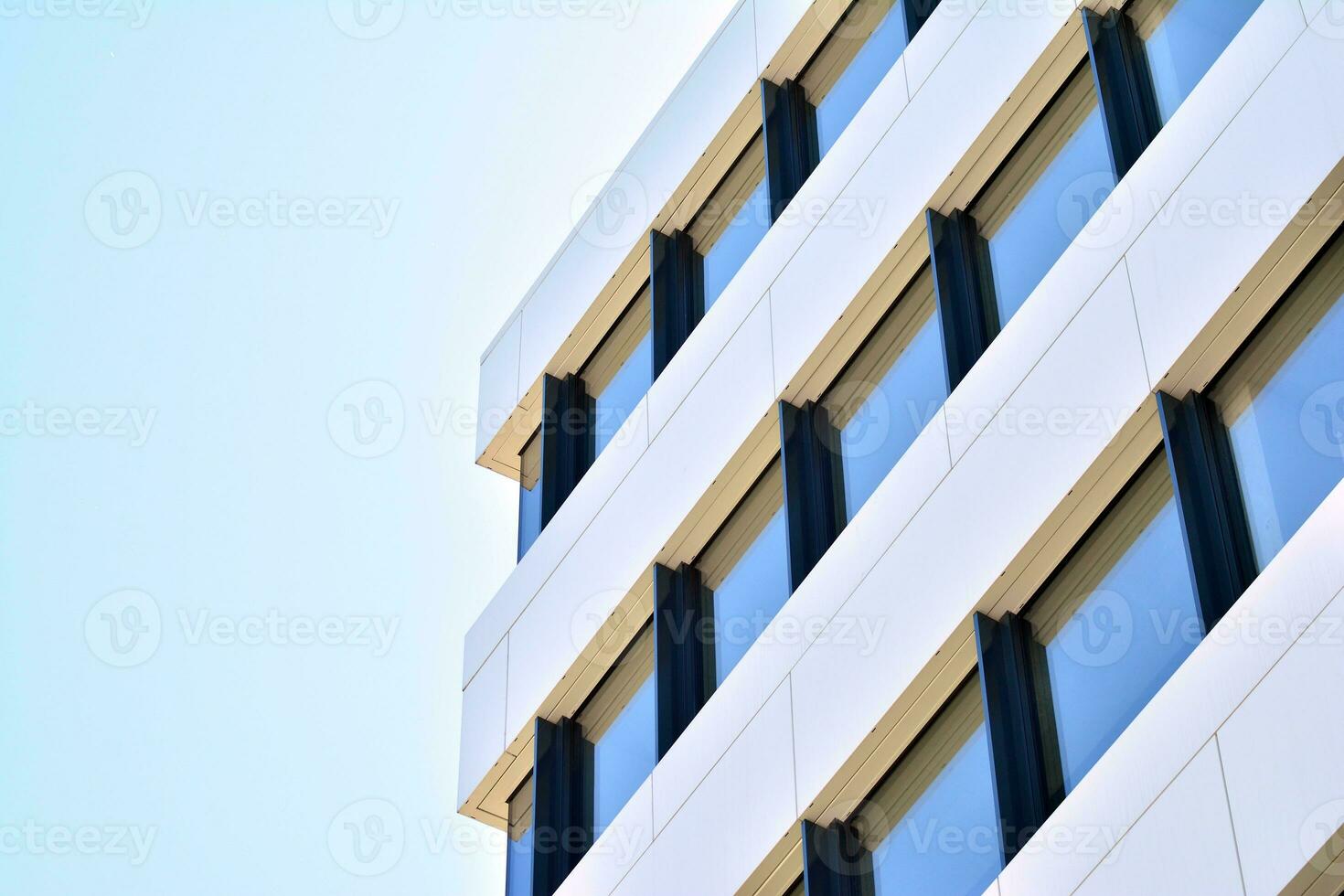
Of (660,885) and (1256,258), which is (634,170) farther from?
(1256,258)

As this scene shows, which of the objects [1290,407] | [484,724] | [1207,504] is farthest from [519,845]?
[1290,407]

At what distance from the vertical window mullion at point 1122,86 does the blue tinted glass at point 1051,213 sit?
220 mm

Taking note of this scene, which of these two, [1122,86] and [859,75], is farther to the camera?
[859,75]

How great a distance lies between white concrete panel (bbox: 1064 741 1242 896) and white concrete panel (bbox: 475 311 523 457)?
504 inches

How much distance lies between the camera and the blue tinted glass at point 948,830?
44.1 feet

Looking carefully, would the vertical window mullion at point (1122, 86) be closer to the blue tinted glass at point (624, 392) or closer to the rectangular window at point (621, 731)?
the rectangular window at point (621, 731)

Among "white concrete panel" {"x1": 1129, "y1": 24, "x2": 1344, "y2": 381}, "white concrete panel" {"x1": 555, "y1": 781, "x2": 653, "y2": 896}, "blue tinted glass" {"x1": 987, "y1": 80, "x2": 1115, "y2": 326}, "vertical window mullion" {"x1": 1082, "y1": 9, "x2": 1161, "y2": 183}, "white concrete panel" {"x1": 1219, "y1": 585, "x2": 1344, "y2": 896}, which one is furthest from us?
"white concrete panel" {"x1": 555, "y1": 781, "x2": 653, "y2": 896}

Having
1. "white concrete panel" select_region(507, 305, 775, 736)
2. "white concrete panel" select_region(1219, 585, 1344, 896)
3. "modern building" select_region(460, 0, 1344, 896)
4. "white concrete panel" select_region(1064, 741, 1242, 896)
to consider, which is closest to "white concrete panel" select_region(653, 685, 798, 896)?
"modern building" select_region(460, 0, 1344, 896)

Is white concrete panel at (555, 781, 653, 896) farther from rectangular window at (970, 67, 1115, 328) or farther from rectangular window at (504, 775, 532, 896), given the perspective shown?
rectangular window at (970, 67, 1115, 328)

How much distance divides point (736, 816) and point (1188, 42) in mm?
6930

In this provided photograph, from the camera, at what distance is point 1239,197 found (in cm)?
1280

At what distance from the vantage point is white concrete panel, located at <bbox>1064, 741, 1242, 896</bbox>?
35.4ft
